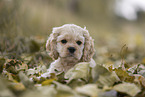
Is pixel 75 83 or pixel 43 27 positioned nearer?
pixel 75 83

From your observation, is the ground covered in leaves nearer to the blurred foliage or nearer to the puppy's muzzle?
the blurred foliage

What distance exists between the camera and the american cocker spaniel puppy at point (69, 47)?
9.64 feet

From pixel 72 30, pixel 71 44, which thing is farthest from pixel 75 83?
pixel 72 30

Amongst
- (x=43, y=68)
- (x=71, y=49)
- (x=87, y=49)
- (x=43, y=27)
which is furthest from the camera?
(x=43, y=27)

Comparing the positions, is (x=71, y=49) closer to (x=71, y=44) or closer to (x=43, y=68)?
(x=71, y=44)

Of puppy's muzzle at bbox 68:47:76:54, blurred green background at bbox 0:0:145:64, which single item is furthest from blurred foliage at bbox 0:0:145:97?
puppy's muzzle at bbox 68:47:76:54

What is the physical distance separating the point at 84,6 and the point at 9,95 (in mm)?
16501

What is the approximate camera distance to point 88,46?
3.24 meters

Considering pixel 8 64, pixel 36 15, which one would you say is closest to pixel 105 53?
pixel 36 15

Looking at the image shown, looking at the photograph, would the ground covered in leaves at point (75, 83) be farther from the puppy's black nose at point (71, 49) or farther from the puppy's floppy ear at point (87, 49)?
the puppy's floppy ear at point (87, 49)

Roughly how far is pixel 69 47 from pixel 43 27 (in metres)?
5.83

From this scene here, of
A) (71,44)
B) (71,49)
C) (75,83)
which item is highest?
(71,44)

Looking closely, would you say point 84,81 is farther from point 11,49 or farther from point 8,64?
point 11,49

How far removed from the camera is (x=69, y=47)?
291 cm
